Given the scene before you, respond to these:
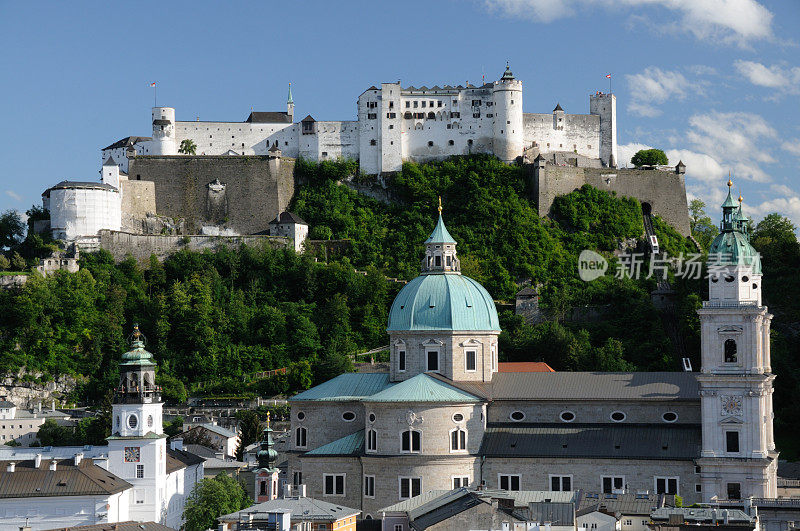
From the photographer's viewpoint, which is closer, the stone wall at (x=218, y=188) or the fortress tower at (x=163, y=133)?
the stone wall at (x=218, y=188)

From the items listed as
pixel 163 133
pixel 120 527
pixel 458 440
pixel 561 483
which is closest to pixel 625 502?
pixel 561 483

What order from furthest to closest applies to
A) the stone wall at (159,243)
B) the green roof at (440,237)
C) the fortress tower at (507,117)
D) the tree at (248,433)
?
1. the fortress tower at (507,117)
2. the stone wall at (159,243)
3. the tree at (248,433)
4. the green roof at (440,237)

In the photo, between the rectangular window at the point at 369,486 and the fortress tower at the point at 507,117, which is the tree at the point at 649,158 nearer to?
the fortress tower at the point at 507,117

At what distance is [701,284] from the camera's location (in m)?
86.6

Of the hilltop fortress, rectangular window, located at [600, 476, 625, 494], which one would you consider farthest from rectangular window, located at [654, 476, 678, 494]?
the hilltop fortress

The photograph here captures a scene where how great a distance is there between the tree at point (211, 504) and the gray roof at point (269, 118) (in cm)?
5091

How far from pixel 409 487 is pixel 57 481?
49.8 ft

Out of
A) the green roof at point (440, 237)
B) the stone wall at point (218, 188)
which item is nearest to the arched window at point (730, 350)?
the green roof at point (440, 237)

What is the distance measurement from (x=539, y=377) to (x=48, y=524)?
2212 cm

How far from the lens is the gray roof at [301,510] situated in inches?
1965

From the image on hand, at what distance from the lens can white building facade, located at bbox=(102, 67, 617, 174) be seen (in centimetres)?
10369

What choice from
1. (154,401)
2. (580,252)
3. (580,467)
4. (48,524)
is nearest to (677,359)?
(580,252)

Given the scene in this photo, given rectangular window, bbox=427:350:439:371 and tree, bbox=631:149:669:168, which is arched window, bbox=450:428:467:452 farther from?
tree, bbox=631:149:669:168

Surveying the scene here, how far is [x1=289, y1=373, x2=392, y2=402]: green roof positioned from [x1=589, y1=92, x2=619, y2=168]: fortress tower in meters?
49.4
